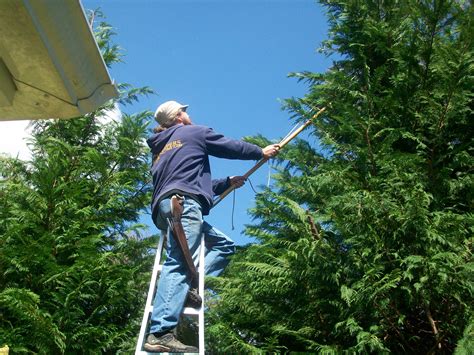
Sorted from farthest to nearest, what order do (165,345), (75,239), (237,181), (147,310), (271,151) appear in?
(75,239), (237,181), (271,151), (147,310), (165,345)

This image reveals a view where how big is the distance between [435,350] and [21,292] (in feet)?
11.2

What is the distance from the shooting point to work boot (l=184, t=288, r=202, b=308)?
14.6 ft

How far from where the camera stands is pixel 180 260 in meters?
4.54

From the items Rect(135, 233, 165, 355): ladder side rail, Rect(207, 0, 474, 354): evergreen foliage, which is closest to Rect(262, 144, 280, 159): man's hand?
Rect(207, 0, 474, 354): evergreen foliage

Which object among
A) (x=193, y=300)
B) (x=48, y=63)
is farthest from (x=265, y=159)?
(x=48, y=63)

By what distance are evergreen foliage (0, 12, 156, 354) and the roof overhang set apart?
2611 mm

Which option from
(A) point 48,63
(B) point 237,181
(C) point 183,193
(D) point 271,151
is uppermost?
(D) point 271,151

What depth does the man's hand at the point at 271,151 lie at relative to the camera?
537 cm

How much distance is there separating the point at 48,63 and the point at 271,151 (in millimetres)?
3104

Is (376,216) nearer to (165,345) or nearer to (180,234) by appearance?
(180,234)

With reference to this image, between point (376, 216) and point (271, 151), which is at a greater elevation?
point (271, 151)

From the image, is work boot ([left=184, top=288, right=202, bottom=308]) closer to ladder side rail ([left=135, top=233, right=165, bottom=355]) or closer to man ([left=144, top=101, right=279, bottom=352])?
man ([left=144, top=101, right=279, bottom=352])

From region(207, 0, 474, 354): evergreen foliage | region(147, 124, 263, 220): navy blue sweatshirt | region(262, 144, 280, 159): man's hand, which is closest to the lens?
region(207, 0, 474, 354): evergreen foliage

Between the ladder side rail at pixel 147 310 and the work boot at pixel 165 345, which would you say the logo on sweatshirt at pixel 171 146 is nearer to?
the ladder side rail at pixel 147 310
